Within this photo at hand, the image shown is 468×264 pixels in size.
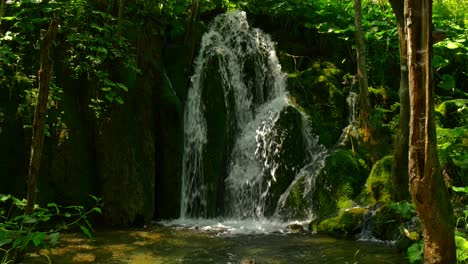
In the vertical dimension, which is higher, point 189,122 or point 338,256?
point 189,122

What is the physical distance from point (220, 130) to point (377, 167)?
3842 millimetres

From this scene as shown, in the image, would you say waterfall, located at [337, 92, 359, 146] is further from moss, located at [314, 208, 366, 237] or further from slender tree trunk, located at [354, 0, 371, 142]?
moss, located at [314, 208, 366, 237]

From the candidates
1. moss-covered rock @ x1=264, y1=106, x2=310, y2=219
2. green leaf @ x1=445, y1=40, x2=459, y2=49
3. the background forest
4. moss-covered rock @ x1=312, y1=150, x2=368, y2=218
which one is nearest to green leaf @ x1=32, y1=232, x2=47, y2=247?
the background forest

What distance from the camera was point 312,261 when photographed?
6.18 m

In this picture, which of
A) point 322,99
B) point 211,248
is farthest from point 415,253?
point 322,99

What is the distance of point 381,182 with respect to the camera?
346 inches

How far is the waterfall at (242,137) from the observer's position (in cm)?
1025

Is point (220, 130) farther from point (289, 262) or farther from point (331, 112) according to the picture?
point (289, 262)

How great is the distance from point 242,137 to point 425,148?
8610mm

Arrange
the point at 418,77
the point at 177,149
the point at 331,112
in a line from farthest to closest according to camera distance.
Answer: the point at 331,112 < the point at 177,149 < the point at 418,77

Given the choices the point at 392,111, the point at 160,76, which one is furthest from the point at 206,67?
the point at 392,111

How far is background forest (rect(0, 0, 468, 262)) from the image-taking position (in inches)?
319

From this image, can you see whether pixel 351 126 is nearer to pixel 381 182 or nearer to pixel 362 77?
pixel 362 77

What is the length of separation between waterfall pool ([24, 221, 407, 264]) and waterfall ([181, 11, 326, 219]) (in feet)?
5.95
